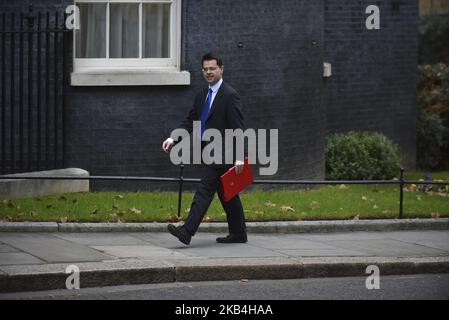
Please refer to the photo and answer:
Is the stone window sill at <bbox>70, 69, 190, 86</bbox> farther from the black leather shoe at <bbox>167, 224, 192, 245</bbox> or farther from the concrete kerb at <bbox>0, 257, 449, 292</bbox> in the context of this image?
the concrete kerb at <bbox>0, 257, 449, 292</bbox>

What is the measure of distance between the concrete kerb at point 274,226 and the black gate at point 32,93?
263 centimetres

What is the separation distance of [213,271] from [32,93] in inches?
203

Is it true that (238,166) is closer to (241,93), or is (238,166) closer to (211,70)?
(211,70)

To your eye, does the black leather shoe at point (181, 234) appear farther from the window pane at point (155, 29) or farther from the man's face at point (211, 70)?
the window pane at point (155, 29)

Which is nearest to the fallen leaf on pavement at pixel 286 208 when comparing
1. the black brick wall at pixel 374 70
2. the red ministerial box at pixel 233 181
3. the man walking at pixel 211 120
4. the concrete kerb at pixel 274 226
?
the concrete kerb at pixel 274 226

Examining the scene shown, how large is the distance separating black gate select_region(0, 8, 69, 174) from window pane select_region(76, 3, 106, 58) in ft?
1.19

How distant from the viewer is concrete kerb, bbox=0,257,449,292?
9.75 m

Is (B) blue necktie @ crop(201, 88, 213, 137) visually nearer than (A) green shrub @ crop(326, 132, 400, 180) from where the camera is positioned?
Yes

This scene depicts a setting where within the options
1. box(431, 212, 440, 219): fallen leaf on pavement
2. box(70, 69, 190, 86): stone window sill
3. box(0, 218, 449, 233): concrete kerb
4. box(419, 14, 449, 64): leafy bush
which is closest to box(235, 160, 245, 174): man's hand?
box(0, 218, 449, 233): concrete kerb

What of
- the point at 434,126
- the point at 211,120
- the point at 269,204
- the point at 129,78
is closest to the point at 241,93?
the point at 129,78

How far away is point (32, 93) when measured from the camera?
1469 centimetres
